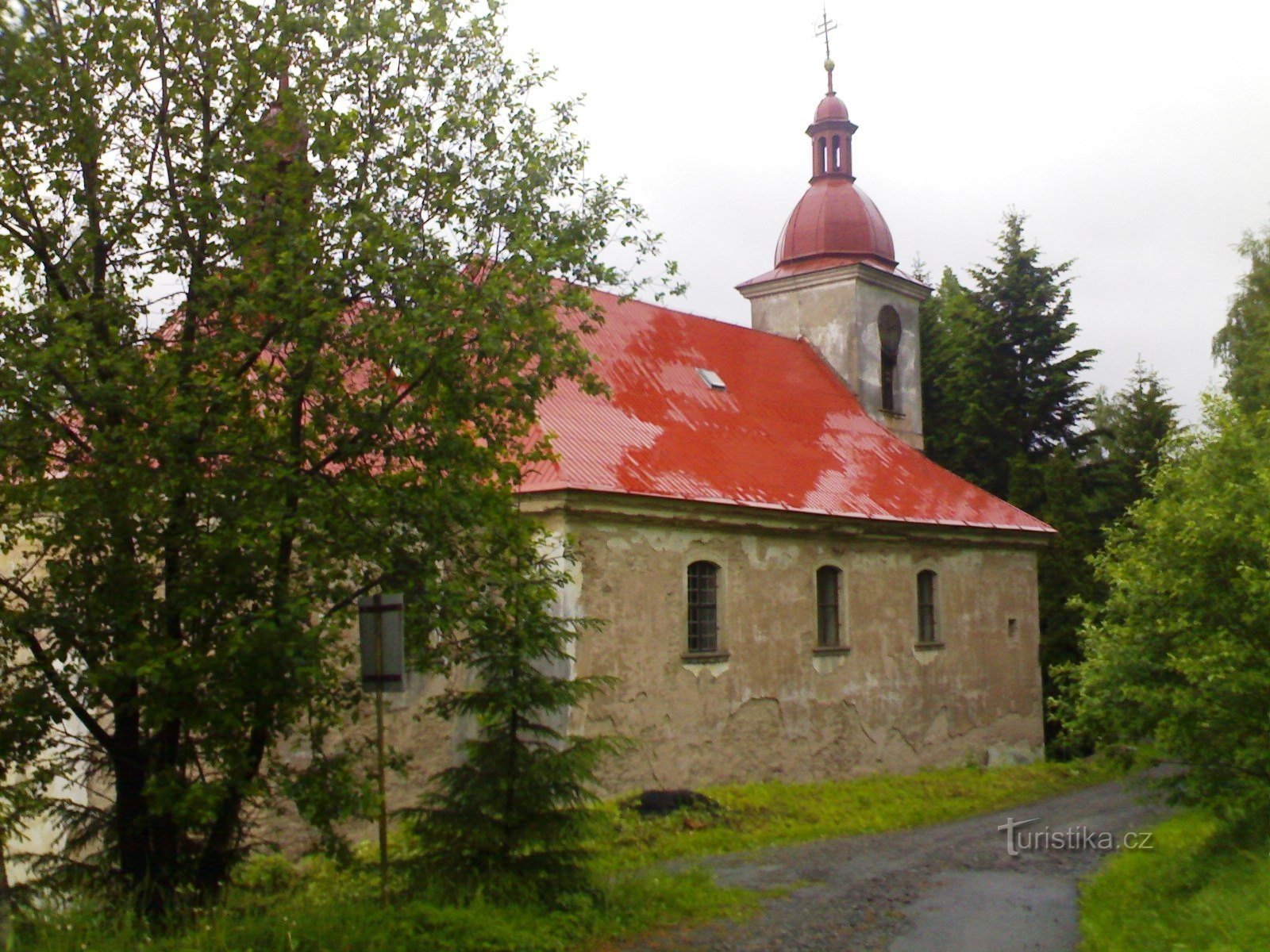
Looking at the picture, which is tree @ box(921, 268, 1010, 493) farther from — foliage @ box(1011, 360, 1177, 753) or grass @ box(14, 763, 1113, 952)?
grass @ box(14, 763, 1113, 952)

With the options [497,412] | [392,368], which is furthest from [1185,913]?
[392,368]

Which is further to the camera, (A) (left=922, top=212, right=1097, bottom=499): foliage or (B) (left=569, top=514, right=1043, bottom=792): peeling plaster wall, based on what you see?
(A) (left=922, top=212, right=1097, bottom=499): foliage

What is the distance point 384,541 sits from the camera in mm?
9164

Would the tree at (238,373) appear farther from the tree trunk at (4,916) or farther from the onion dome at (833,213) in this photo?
the onion dome at (833,213)

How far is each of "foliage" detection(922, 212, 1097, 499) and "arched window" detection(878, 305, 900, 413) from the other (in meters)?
4.77

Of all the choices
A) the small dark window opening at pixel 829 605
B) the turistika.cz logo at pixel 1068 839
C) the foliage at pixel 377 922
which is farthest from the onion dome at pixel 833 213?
the foliage at pixel 377 922

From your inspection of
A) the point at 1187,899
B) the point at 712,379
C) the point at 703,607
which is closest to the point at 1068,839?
the point at 1187,899

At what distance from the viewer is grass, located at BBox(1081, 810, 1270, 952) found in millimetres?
8055

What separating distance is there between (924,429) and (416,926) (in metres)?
28.4

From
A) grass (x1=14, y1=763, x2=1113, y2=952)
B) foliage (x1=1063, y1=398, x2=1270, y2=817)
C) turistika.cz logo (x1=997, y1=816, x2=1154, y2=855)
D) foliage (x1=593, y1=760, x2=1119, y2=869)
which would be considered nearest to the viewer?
grass (x1=14, y1=763, x2=1113, y2=952)

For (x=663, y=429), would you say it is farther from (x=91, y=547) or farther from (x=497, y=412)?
(x=91, y=547)

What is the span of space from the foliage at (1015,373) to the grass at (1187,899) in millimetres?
20023

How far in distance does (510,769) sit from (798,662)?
1034 cm

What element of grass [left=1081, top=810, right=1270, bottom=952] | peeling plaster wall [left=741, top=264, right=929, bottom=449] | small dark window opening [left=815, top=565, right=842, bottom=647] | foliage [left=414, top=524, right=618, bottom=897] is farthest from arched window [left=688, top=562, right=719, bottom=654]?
peeling plaster wall [left=741, top=264, right=929, bottom=449]
